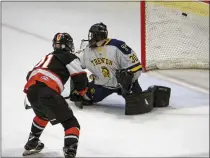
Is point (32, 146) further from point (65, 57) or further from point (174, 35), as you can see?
point (174, 35)

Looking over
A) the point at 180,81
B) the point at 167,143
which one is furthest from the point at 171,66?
the point at 167,143

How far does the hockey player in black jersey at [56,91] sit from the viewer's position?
2076 mm

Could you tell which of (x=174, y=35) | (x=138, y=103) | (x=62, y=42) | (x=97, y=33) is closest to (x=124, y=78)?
(x=138, y=103)

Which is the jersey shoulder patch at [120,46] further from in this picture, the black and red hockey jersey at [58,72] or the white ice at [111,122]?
the black and red hockey jersey at [58,72]

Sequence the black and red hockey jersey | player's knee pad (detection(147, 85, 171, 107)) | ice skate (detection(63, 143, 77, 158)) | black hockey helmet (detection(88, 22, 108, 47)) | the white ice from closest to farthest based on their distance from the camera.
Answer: ice skate (detection(63, 143, 77, 158)), the black and red hockey jersey, the white ice, black hockey helmet (detection(88, 22, 108, 47)), player's knee pad (detection(147, 85, 171, 107))

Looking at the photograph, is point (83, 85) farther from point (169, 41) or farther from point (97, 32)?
point (169, 41)

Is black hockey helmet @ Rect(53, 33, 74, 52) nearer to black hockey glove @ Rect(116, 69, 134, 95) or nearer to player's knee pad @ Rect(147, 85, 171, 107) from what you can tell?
black hockey glove @ Rect(116, 69, 134, 95)

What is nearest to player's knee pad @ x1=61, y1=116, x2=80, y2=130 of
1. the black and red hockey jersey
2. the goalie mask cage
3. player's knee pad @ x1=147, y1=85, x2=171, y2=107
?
the black and red hockey jersey

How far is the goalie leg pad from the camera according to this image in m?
2.74

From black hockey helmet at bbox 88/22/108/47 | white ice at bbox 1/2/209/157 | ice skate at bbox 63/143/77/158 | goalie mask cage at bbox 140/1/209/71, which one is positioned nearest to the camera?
ice skate at bbox 63/143/77/158

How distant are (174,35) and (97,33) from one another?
1.34m

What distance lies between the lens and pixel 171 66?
3568mm

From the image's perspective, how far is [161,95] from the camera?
9.53ft

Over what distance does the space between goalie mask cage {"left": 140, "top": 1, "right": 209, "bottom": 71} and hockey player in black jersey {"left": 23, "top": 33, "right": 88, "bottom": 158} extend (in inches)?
55.5
